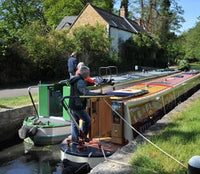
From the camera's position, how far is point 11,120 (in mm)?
9227

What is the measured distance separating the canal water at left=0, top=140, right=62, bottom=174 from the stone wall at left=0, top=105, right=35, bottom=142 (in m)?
0.55

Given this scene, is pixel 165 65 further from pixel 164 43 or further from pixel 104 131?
pixel 104 131

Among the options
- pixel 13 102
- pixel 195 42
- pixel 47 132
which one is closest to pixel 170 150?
pixel 47 132

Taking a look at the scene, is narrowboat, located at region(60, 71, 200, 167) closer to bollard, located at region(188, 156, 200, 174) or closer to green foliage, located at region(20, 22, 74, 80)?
bollard, located at region(188, 156, 200, 174)

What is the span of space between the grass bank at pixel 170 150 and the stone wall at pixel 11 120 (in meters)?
6.05

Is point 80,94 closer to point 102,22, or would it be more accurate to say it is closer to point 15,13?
point 102,22

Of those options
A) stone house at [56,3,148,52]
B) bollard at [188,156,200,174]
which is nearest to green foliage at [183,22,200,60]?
stone house at [56,3,148,52]

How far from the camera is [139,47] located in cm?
3125

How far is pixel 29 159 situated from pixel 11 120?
2.38m

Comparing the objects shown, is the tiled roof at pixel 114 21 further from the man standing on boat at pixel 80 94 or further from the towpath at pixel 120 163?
the towpath at pixel 120 163

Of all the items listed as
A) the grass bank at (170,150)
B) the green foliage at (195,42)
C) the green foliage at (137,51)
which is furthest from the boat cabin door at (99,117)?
Result: the green foliage at (137,51)

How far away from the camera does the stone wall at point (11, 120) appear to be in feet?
29.2

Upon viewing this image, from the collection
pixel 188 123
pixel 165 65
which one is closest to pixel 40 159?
pixel 188 123

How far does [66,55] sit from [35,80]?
3250 millimetres
